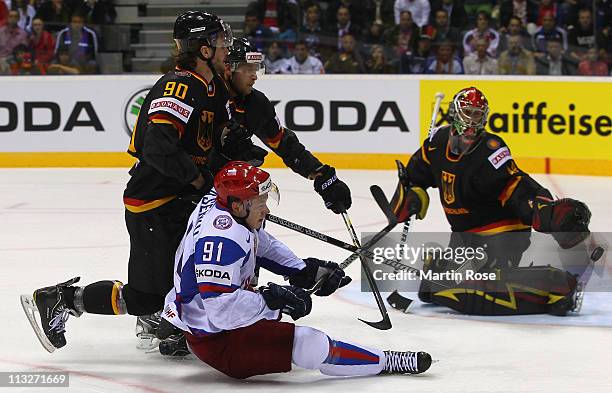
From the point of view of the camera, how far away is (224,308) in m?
3.92

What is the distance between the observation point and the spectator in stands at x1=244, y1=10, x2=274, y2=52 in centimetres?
1037

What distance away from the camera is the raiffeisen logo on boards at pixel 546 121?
947 centimetres

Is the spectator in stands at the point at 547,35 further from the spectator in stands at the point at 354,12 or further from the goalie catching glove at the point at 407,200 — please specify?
the goalie catching glove at the point at 407,200

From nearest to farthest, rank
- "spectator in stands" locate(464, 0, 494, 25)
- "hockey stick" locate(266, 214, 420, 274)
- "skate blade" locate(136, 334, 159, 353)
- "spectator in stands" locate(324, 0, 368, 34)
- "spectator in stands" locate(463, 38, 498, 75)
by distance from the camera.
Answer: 1. "skate blade" locate(136, 334, 159, 353)
2. "hockey stick" locate(266, 214, 420, 274)
3. "spectator in stands" locate(463, 38, 498, 75)
4. "spectator in stands" locate(464, 0, 494, 25)
5. "spectator in stands" locate(324, 0, 368, 34)

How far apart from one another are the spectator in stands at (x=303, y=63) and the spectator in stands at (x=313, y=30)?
0.06m

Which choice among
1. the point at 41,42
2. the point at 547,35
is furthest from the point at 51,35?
the point at 547,35

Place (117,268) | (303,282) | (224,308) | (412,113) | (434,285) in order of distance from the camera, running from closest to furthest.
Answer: (224,308)
(303,282)
(434,285)
(117,268)
(412,113)

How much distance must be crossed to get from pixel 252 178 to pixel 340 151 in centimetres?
620

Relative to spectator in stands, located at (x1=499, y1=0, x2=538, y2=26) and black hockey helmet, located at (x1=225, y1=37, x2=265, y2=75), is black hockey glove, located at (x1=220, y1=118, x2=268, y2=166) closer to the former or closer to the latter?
black hockey helmet, located at (x1=225, y1=37, x2=265, y2=75)

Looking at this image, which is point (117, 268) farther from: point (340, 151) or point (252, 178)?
point (340, 151)

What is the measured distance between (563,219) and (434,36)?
5.46 meters

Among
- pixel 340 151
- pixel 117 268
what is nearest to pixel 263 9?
pixel 340 151

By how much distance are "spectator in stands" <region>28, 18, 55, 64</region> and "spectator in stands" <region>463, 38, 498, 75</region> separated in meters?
3.61

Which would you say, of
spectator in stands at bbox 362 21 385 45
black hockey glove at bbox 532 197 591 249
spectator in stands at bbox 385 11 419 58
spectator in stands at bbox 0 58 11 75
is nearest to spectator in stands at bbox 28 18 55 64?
spectator in stands at bbox 0 58 11 75
